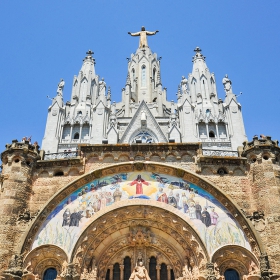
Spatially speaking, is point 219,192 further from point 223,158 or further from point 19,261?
point 19,261

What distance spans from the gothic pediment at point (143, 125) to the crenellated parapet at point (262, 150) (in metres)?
19.7

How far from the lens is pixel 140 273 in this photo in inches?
691

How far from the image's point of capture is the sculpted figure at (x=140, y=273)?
57.1ft

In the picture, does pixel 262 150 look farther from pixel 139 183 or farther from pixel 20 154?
pixel 20 154

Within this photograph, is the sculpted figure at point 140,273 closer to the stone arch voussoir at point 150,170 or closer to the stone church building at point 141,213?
the stone church building at point 141,213

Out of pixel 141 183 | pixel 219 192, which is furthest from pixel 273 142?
pixel 141 183

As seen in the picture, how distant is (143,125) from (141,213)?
2255 centimetres

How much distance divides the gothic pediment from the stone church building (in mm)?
18193

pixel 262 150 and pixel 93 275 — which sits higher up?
pixel 262 150

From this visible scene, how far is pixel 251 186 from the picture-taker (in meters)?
18.6

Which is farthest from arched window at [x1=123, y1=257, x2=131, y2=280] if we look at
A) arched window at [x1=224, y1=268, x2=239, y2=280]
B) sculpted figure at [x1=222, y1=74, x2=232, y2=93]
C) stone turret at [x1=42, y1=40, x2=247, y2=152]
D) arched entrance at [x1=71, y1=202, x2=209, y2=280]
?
sculpted figure at [x1=222, y1=74, x2=232, y2=93]

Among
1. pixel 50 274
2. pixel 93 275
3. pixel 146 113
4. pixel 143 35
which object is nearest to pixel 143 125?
pixel 146 113

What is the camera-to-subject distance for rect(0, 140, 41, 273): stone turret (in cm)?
1695

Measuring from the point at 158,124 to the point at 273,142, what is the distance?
22.0 m
